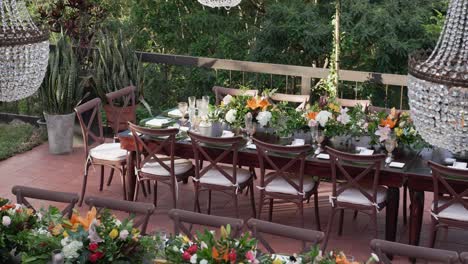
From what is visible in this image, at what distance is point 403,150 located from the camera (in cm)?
660

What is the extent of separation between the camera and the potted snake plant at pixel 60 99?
8.73m

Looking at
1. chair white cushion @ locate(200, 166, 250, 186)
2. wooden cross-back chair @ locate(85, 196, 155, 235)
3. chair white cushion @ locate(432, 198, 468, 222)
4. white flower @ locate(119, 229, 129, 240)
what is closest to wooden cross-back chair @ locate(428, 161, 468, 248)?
chair white cushion @ locate(432, 198, 468, 222)

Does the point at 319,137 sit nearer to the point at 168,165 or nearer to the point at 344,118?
the point at 344,118

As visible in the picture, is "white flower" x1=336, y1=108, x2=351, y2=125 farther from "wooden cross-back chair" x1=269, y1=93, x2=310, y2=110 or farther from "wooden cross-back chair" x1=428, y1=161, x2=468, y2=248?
"wooden cross-back chair" x1=269, y1=93, x2=310, y2=110

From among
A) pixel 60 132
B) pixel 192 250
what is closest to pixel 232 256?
pixel 192 250

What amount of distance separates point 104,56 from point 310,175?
338 cm

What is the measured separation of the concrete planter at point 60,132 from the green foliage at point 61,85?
0.34ft

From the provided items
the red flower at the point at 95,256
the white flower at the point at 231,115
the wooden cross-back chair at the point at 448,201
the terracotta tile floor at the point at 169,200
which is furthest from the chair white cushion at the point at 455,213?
the red flower at the point at 95,256

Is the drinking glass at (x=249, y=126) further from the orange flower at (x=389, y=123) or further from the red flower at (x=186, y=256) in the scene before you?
the red flower at (x=186, y=256)

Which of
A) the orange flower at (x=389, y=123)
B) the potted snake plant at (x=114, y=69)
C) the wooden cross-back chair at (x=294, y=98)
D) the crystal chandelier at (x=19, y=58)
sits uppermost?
the crystal chandelier at (x=19, y=58)

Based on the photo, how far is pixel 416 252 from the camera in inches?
177

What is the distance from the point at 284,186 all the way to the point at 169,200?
1361 millimetres

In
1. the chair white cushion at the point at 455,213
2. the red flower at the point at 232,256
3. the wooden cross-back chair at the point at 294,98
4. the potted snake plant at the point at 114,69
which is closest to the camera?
the red flower at the point at 232,256

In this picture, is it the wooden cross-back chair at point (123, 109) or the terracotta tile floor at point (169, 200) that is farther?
the wooden cross-back chair at point (123, 109)
